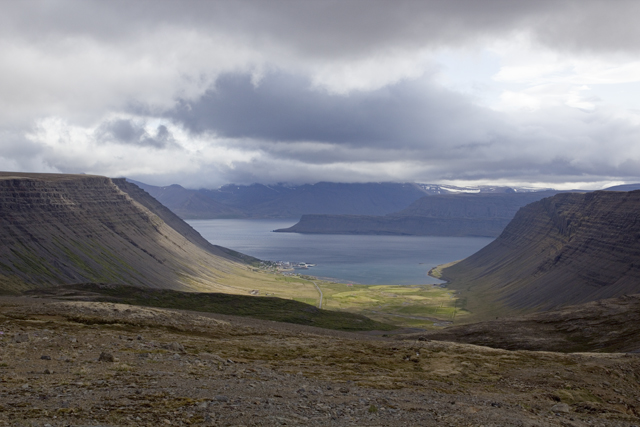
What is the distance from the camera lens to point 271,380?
2661 cm

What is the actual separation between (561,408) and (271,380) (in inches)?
640

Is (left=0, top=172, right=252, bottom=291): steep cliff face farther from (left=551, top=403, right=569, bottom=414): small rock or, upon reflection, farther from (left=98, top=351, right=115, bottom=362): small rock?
(left=551, top=403, right=569, bottom=414): small rock

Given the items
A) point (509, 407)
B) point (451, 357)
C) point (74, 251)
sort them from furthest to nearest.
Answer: point (74, 251), point (451, 357), point (509, 407)

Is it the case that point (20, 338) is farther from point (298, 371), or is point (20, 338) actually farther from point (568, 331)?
point (568, 331)

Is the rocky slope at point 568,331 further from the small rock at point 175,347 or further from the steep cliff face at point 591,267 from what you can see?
the steep cliff face at point 591,267

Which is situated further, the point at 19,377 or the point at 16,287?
the point at 16,287

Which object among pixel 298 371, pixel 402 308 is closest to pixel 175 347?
pixel 298 371

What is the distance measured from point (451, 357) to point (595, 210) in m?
190

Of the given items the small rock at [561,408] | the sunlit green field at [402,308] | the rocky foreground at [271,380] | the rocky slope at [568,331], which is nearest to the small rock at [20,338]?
the rocky foreground at [271,380]

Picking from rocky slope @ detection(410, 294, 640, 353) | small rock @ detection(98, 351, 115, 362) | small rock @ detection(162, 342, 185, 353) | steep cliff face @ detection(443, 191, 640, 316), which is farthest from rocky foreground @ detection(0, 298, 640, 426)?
steep cliff face @ detection(443, 191, 640, 316)

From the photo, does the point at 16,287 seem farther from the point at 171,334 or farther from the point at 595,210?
the point at 595,210

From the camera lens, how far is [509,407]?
82.5 ft

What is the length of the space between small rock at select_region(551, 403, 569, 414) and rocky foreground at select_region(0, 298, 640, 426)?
0.48 feet

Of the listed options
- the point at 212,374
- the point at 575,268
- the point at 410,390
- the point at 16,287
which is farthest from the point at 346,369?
the point at 575,268
